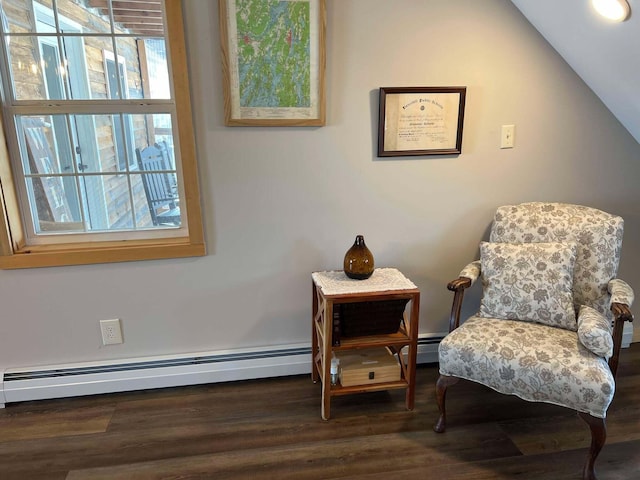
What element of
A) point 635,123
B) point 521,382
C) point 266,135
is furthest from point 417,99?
point 521,382

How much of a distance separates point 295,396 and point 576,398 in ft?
4.02

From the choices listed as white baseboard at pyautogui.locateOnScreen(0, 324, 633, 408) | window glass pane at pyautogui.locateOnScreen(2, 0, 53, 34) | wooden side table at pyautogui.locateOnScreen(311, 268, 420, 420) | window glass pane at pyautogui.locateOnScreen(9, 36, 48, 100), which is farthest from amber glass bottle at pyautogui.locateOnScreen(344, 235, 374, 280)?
window glass pane at pyautogui.locateOnScreen(2, 0, 53, 34)

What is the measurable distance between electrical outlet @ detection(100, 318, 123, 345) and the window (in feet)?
1.07

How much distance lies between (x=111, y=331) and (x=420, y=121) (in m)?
1.85

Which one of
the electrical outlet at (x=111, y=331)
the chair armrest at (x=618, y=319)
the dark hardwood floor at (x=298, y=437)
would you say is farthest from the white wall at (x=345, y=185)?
the chair armrest at (x=618, y=319)

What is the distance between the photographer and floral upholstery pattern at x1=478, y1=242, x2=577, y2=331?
6.29ft

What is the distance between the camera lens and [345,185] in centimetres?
217

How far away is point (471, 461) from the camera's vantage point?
5.75 feet

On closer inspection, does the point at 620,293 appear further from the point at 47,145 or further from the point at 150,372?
the point at 47,145

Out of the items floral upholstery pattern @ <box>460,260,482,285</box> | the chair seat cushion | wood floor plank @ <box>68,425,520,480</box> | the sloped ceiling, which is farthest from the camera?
floral upholstery pattern @ <box>460,260,482,285</box>

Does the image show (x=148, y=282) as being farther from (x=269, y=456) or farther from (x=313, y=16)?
(x=313, y=16)

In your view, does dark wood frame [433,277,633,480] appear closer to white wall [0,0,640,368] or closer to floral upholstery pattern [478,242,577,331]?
floral upholstery pattern [478,242,577,331]

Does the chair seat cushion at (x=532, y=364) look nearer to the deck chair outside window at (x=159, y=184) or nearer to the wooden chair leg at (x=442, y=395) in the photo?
the wooden chair leg at (x=442, y=395)

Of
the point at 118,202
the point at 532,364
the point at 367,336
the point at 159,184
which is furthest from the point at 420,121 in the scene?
the point at 118,202
